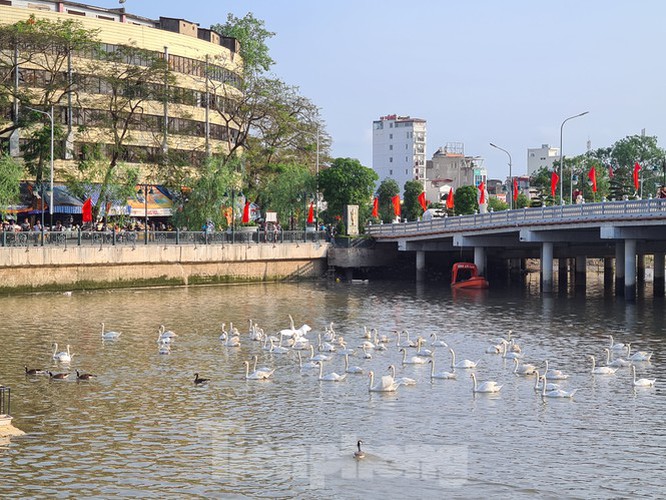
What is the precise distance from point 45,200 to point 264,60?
39.1 metres

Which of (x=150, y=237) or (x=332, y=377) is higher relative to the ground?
(x=150, y=237)

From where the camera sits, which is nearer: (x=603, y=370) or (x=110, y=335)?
(x=603, y=370)

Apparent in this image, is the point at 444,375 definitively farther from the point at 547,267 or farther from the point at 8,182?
the point at 8,182

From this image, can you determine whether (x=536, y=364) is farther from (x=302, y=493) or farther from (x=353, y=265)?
(x=353, y=265)

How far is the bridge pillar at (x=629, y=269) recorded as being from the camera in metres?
70.4

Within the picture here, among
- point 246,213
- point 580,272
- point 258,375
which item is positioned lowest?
point 258,375

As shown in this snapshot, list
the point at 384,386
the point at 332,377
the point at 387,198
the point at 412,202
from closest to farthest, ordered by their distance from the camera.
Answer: the point at 384,386 → the point at 332,377 → the point at 412,202 → the point at 387,198

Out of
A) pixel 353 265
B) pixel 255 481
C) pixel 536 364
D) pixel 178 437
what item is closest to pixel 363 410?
pixel 178 437

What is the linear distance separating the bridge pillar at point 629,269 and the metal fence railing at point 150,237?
87.4 feet

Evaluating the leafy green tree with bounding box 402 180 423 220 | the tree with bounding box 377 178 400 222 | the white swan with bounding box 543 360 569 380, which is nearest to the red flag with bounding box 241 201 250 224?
the white swan with bounding box 543 360 569 380

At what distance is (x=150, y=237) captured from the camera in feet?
249

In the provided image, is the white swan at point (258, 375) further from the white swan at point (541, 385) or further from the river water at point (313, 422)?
the white swan at point (541, 385)

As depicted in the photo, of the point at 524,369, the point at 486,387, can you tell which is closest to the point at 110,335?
the point at 524,369

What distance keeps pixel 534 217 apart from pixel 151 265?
2609cm
